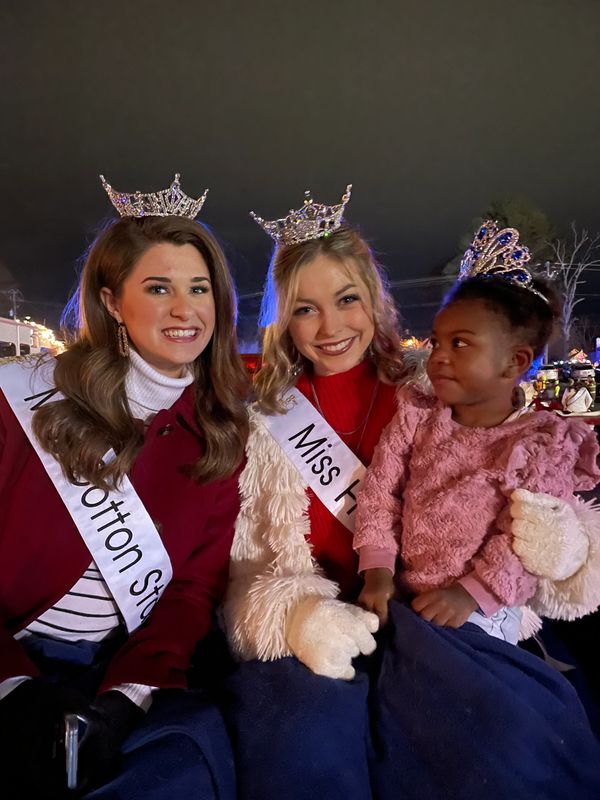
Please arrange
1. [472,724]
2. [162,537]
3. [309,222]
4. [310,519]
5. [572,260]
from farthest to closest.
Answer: [572,260], [309,222], [310,519], [162,537], [472,724]

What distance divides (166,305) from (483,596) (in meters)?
1.22

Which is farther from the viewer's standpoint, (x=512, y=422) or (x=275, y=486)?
(x=275, y=486)

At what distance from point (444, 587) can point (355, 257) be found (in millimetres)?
1133

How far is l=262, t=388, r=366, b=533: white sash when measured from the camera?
1732 millimetres

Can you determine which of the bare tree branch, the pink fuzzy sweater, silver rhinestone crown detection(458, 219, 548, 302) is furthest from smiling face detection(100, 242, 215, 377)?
the bare tree branch

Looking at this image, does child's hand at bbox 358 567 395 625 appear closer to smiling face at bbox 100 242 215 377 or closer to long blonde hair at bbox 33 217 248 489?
long blonde hair at bbox 33 217 248 489

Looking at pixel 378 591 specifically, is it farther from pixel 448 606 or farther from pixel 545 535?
pixel 545 535

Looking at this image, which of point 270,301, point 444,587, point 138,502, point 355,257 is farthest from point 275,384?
point 444,587

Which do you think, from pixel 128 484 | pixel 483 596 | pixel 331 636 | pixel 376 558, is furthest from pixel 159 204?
pixel 483 596

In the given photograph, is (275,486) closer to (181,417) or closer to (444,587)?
(181,417)

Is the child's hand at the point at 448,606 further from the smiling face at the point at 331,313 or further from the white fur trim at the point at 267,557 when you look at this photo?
the smiling face at the point at 331,313

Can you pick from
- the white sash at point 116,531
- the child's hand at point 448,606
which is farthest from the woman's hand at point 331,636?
the white sash at point 116,531

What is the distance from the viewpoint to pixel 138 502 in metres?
1.60

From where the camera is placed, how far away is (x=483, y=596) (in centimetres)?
127
